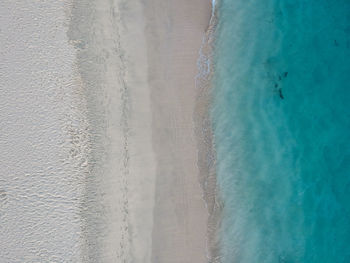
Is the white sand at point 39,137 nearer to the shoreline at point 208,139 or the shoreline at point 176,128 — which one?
the shoreline at point 176,128

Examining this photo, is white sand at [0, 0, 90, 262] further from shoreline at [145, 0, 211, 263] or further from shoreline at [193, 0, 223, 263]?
shoreline at [193, 0, 223, 263]

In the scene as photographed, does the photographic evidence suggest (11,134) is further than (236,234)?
No

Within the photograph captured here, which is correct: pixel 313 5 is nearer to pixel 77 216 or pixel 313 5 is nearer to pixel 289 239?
pixel 289 239

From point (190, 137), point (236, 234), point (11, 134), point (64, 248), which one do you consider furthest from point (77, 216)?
point (236, 234)

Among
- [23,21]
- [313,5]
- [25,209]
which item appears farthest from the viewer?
[313,5]

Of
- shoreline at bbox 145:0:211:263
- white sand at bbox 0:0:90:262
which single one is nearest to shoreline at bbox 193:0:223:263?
shoreline at bbox 145:0:211:263

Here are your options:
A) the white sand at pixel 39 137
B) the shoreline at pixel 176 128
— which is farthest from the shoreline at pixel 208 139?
the white sand at pixel 39 137

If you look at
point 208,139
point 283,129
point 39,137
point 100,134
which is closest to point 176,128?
point 208,139
